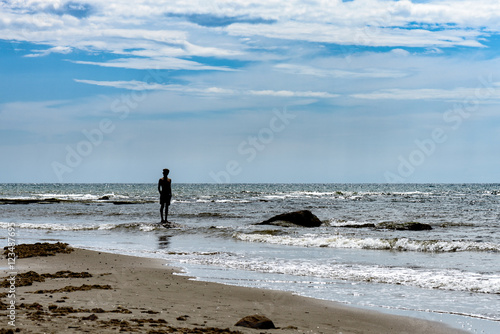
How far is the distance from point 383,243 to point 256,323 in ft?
35.2

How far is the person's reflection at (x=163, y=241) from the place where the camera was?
15.9 metres

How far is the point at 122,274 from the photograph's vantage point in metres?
9.80

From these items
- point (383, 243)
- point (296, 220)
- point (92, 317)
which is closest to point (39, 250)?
point (92, 317)

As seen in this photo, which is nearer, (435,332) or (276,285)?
(435,332)

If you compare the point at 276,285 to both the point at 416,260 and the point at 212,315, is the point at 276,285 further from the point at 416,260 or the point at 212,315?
the point at 416,260

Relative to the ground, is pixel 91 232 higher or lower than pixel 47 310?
lower

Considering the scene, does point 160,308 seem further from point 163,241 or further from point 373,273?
point 163,241

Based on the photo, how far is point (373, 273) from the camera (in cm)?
1052

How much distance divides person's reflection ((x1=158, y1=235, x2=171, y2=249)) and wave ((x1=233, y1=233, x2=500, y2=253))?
2.69 m

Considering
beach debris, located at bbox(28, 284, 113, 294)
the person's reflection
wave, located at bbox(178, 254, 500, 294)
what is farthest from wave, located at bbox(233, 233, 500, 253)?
beach debris, located at bbox(28, 284, 113, 294)

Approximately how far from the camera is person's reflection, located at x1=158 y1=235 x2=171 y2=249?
1589 centimetres

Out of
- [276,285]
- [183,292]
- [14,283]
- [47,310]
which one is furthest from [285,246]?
[47,310]

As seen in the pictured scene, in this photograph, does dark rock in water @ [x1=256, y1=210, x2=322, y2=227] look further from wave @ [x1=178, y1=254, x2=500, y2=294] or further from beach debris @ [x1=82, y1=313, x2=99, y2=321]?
beach debris @ [x1=82, y1=313, x2=99, y2=321]

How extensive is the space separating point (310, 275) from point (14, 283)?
537cm
